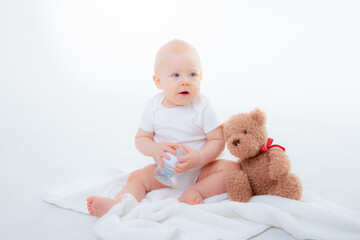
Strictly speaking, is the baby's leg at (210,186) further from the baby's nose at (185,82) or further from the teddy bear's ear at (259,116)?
the baby's nose at (185,82)

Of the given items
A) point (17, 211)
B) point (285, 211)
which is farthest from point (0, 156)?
point (285, 211)

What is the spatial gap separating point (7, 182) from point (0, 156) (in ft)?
1.31

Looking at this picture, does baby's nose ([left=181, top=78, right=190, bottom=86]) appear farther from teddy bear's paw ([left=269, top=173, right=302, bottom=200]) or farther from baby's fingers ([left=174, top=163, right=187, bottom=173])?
teddy bear's paw ([left=269, top=173, right=302, bottom=200])

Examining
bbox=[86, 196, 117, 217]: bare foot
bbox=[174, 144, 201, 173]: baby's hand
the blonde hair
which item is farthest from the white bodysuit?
bbox=[86, 196, 117, 217]: bare foot

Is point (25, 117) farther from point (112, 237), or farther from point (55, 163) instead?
point (112, 237)

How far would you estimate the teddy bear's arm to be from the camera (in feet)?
4.42

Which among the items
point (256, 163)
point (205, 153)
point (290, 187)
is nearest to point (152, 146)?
point (205, 153)

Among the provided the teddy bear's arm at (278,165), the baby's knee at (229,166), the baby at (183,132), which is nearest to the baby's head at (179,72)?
the baby at (183,132)

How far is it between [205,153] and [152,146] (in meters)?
0.23

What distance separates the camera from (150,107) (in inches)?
65.6

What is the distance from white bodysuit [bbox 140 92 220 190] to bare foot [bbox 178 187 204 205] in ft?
0.34

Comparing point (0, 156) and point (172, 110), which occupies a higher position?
point (172, 110)

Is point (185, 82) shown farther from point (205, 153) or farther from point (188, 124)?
point (205, 153)

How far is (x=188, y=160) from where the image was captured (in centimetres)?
145
